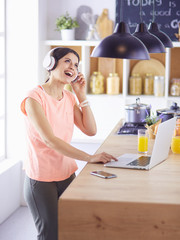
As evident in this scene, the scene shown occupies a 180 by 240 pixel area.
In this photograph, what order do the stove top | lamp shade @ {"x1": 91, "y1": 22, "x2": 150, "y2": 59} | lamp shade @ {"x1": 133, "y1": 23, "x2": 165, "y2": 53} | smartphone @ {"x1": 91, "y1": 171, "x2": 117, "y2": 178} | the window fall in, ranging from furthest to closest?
1. the window
2. the stove top
3. lamp shade @ {"x1": 133, "y1": 23, "x2": 165, "y2": 53}
4. lamp shade @ {"x1": 91, "y1": 22, "x2": 150, "y2": 59}
5. smartphone @ {"x1": 91, "y1": 171, "x2": 117, "y2": 178}

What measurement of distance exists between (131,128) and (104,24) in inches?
58.4

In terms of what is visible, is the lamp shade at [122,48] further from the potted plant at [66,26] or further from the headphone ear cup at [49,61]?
the potted plant at [66,26]

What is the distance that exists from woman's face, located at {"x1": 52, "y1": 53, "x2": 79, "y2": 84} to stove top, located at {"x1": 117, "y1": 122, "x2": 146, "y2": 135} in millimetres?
1107

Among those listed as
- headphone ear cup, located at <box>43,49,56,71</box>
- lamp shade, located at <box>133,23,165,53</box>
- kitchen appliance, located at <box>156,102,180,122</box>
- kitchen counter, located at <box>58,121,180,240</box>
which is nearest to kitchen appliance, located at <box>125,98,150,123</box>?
kitchen appliance, located at <box>156,102,180,122</box>

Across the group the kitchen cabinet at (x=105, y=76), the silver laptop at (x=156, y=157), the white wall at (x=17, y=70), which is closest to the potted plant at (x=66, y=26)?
the kitchen cabinet at (x=105, y=76)

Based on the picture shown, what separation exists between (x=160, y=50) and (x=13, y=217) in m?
2.19

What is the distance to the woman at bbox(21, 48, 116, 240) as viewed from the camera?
7.95 ft

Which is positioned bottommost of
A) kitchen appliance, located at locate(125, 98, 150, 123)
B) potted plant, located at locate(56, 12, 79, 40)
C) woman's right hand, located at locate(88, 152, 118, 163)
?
woman's right hand, located at locate(88, 152, 118, 163)

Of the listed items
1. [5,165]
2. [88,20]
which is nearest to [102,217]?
[5,165]

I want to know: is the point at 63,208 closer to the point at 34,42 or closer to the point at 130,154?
the point at 130,154

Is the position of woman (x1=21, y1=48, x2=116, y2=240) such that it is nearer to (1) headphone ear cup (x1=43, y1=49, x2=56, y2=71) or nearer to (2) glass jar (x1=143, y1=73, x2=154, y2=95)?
(1) headphone ear cup (x1=43, y1=49, x2=56, y2=71)

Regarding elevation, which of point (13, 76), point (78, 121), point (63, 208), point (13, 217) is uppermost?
point (13, 76)

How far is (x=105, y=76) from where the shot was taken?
491 centimetres

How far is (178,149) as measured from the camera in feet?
9.68
